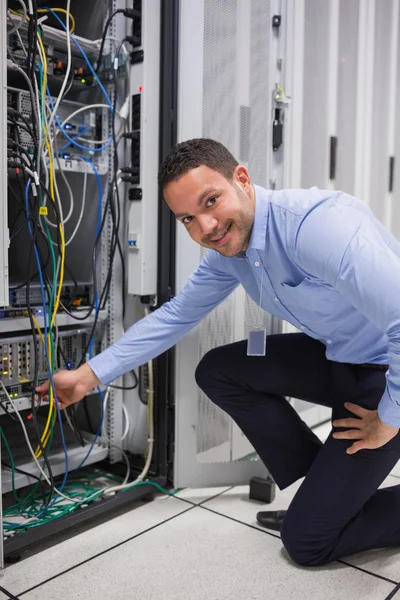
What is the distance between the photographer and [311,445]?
71.1 inches

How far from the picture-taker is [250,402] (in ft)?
6.05

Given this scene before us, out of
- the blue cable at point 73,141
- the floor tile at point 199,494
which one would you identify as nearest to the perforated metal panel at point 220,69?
→ the blue cable at point 73,141

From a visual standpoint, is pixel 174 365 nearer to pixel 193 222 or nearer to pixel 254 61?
pixel 193 222

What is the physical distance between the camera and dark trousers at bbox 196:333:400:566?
60.7 inches

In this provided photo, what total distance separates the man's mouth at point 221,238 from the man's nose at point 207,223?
43mm

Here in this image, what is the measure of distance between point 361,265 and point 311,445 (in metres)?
0.77

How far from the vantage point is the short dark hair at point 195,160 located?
137 centimetres

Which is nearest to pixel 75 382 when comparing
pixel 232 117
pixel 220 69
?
pixel 232 117

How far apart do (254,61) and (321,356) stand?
1.11 metres

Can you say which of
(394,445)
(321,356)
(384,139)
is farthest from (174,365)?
(384,139)

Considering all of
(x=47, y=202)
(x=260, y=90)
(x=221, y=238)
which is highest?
(x=260, y=90)

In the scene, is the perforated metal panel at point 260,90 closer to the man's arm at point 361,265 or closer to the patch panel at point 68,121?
the patch panel at point 68,121

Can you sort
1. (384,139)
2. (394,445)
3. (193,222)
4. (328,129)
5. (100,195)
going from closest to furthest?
1. (193,222)
2. (394,445)
3. (100,195)
4. (328,129)
5. (384,139)

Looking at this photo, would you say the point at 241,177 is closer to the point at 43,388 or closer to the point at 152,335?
the point at 152,335
